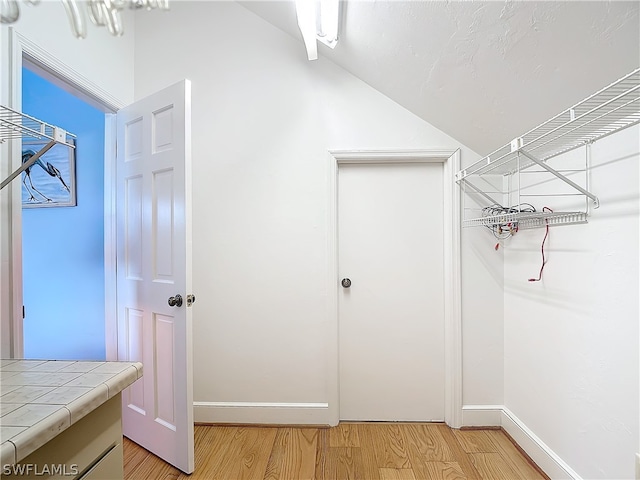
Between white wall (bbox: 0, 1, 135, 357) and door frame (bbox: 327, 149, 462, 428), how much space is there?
1.42 m

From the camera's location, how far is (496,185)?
208 cm

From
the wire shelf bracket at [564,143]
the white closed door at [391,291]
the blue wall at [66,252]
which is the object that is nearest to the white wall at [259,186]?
the white closed door at [391,291]

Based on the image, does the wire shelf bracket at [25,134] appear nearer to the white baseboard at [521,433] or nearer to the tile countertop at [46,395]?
the tile countertop at [46,395]

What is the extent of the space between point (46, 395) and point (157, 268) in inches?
41.5

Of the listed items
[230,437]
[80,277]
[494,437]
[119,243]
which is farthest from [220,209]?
[494,437]

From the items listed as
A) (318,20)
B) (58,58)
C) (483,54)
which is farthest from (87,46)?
(483,54)

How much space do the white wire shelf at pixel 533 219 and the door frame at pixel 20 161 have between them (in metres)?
2.12

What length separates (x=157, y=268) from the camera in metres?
1.79

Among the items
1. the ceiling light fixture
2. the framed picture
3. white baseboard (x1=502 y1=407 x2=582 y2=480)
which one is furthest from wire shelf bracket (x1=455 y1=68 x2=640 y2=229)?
the framed picture

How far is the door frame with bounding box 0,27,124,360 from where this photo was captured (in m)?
1.37

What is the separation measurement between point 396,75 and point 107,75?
171cm

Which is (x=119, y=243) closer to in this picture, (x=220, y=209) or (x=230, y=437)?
(x=220, y=209)

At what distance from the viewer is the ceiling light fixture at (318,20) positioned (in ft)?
4.82

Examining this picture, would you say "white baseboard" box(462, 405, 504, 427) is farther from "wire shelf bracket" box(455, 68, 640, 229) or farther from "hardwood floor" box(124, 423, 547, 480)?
"wire shelf bracket" box(455, 68, 640, 229)
